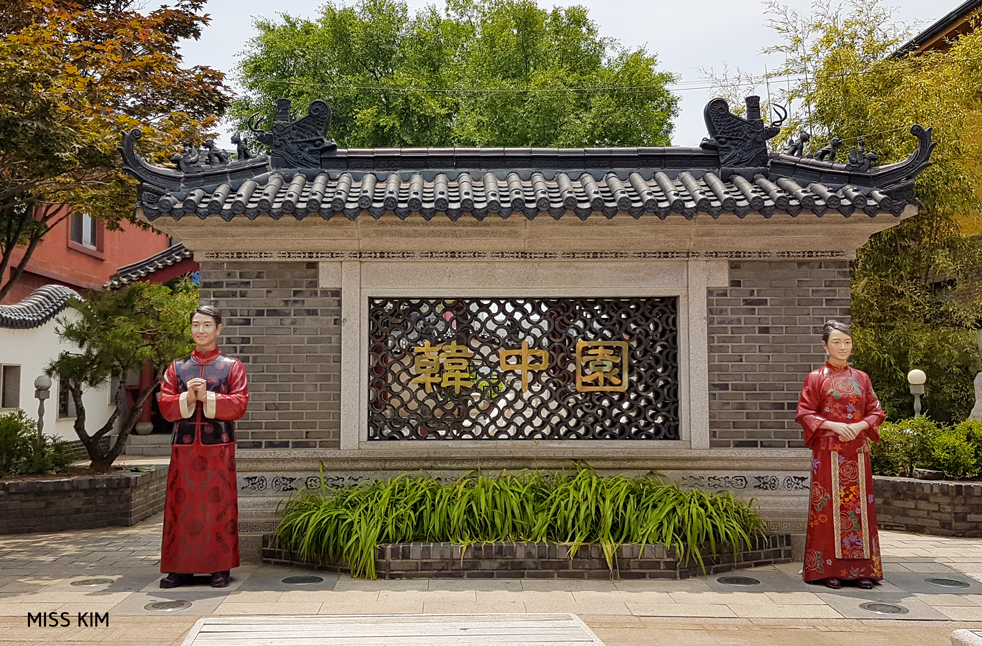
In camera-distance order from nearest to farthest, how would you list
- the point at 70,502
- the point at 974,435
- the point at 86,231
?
the point at 70,502 < the point at 974,435 < the point at 86,231

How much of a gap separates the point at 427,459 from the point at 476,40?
68.3 feet

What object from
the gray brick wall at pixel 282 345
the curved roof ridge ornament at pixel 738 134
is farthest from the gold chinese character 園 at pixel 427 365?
the curved roof ridge ornament at pixel 738 134

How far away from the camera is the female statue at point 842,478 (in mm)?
5930

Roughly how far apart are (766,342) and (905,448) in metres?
3.48

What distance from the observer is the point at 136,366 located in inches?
404

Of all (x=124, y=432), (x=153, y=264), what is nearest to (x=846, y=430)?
(x=124, y=432)

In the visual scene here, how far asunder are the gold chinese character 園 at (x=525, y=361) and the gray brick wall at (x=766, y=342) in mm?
1387

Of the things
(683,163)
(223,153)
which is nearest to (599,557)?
(683,163)

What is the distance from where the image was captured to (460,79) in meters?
23.2

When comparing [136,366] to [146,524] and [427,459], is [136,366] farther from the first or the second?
[427,459]

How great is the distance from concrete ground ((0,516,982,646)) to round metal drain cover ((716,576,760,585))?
0.20 feet

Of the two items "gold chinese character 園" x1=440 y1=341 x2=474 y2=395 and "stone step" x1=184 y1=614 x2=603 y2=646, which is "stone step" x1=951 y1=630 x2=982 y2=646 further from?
"gold chinese character 園" x1=440 y1=341 x2=474 y2=395

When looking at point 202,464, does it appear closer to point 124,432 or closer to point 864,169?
point 124,432

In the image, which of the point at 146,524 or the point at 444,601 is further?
the point at 146,524
